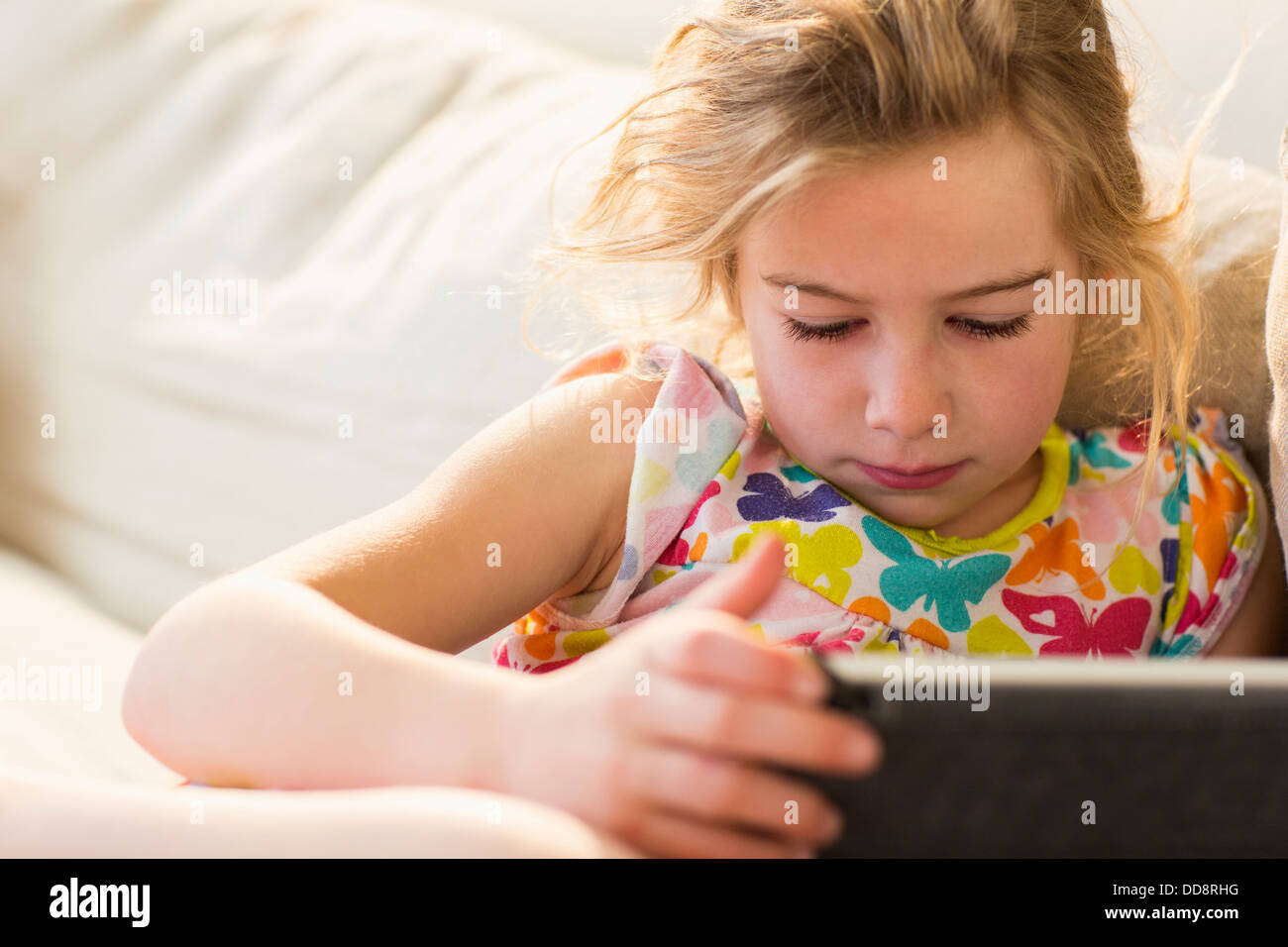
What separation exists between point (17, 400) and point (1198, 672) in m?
1.38

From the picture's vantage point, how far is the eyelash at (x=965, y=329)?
76cm

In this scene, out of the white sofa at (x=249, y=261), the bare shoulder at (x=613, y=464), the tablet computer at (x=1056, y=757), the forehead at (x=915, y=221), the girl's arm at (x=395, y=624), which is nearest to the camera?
the tablet computer at (x=1056, y=757)

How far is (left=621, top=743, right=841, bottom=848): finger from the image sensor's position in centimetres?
42

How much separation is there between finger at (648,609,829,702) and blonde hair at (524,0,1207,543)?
358 millimetres

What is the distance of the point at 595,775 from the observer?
1.54ft

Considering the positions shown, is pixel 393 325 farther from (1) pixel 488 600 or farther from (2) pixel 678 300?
Answer: (1) pixel 488 600

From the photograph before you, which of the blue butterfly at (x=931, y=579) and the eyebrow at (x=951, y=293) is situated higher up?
the eyebrow at (x=951, y=293)

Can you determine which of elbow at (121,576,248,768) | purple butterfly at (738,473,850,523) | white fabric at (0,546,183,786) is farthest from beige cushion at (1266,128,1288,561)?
white fabric at (0,546,183,786)

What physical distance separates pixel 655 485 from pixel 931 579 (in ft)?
0.62

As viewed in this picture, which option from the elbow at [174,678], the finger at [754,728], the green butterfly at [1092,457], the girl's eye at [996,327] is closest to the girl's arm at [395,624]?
the elbow at [174,678]

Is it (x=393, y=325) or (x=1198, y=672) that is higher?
(x=393, y=325)

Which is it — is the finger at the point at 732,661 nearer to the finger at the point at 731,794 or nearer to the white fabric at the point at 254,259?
the finger at the point at 731,794
